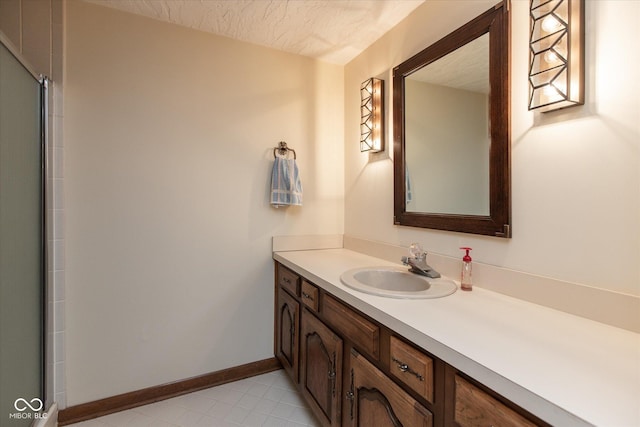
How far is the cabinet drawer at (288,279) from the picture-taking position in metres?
1.72

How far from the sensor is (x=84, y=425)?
1552 mm

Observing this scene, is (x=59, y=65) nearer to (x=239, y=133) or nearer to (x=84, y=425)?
(x=239, y=133)

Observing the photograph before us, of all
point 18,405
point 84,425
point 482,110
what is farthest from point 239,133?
point 84,425

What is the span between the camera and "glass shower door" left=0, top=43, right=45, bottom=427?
1.18 m

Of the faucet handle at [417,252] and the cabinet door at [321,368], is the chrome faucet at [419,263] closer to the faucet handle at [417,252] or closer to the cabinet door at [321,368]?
the faucet handle at [417,252]

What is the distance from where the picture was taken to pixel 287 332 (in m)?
1.86

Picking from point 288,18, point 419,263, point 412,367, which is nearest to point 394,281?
point 419,263

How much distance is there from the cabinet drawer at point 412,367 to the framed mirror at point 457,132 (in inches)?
24.4

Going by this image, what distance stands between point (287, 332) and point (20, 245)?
1400 mm

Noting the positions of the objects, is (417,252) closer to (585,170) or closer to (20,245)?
(585,170)

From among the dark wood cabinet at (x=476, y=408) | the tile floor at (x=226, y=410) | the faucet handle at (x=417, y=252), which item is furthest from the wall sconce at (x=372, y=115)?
the tile floor at (x=226, y=410)

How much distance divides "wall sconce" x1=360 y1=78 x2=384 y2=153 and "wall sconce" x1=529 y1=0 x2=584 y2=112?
875 mm

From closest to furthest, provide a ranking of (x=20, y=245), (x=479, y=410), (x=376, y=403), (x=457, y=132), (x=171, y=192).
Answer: (x=479, y=410)
(x=376, y=403)
(x=20, y=245)
(x=457, y=132)
(x=171, y=192)

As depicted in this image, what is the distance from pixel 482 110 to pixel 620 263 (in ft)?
2.41
